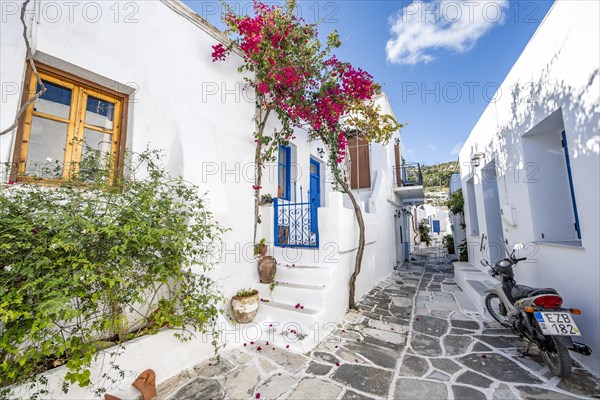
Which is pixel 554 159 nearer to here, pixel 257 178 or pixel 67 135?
pixel 257 178

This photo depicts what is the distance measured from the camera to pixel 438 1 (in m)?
5.32

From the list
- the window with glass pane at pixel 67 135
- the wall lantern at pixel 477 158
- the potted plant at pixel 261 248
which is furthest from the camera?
the wall lantern at pixel 477 158

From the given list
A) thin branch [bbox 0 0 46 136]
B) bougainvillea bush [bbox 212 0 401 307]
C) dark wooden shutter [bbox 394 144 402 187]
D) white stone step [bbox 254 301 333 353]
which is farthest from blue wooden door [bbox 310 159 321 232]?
thin branch [bbox 0 0 46 136]

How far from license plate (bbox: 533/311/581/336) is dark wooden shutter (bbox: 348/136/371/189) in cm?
754

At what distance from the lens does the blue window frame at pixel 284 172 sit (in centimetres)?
672

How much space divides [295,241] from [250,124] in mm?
2786

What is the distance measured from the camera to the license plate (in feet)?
9.20

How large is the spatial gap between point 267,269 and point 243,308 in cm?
89

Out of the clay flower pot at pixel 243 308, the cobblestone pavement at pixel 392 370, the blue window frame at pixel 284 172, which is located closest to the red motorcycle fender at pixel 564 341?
the cobblestone pavement at pixel 392 370

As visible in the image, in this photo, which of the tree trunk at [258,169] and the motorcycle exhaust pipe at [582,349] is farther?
the tree trunk at [258,169]

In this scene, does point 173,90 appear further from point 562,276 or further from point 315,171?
point 562,276

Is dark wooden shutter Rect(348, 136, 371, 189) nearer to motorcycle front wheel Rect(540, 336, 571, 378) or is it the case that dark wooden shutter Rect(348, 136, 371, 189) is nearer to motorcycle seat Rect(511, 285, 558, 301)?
motorcycle seat Rect(511, 285, 558, 301)

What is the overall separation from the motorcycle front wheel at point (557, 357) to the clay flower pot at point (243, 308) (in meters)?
4.10

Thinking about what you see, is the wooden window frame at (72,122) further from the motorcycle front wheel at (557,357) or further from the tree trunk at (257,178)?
the motorcycle front wheel at (557,357)
